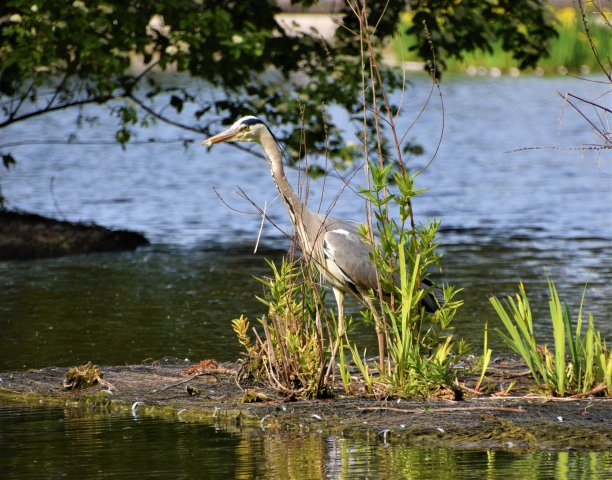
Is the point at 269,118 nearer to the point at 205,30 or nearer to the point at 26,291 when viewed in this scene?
the point at 205,30

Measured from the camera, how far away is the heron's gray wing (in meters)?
7.38

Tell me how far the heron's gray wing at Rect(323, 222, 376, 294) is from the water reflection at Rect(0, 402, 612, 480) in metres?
1.32

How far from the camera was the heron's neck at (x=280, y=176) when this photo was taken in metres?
7.27

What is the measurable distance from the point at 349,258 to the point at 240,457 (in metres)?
1.78

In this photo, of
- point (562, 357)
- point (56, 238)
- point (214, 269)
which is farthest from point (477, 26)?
point (562, 357)

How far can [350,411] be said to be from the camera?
6.59 metres

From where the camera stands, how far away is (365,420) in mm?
6422

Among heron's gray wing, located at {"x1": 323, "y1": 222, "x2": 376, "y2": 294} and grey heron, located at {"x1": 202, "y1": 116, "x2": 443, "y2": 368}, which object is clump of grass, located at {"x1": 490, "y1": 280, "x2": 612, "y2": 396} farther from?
heron's gray wing, located at {"x1": 323, "y1": 222, "x2": 376, "y2": 294}

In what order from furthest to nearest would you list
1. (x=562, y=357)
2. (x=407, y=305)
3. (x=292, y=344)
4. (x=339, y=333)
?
(x=339, y=333) → (x=292, y=344) → (x=407, y=305) → (x=562, y=357)

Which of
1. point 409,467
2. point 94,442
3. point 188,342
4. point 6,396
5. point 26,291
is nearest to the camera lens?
point 409,467

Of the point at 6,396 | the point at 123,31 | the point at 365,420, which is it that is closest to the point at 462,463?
the point at 365,420

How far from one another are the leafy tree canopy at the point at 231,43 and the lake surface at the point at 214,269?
172 cm

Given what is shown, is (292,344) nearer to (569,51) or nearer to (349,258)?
(349,258)

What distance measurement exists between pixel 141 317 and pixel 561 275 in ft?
13.9
